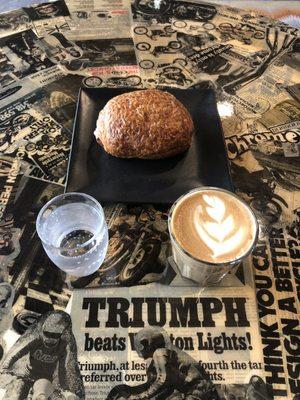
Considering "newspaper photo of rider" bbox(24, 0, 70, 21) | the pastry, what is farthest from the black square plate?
"newspaper photo of rider" bbox(24, 0, 70, 21)

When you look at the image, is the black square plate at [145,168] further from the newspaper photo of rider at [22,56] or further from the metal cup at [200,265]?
the newspaper photo of rider at [22,56]

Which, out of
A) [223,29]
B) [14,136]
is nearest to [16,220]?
[14,136]

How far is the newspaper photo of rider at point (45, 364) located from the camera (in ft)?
2.07

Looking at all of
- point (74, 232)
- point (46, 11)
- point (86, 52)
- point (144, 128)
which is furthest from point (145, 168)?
point (46, 11)

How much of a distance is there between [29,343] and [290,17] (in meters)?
1.70

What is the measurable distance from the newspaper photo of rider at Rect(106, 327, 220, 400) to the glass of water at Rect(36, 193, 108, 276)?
0.17 m

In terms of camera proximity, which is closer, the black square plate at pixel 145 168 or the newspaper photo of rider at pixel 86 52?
the black square plate at pixel 145 168

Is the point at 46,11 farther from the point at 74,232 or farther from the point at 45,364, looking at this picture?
the point at 45,364

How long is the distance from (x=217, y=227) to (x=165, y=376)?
27 centimetres

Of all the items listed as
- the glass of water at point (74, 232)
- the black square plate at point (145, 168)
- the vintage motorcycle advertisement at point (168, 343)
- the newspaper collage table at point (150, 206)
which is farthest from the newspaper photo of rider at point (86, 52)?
the vintage motorcycle advertisement at point (168, 343)

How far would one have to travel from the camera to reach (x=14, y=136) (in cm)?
98

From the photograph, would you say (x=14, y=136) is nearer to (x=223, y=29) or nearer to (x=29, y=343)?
(x=29, y=343)

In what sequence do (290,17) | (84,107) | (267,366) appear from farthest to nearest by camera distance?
(290,17), (84,107), (267,366)

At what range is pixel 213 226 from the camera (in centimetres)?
73
